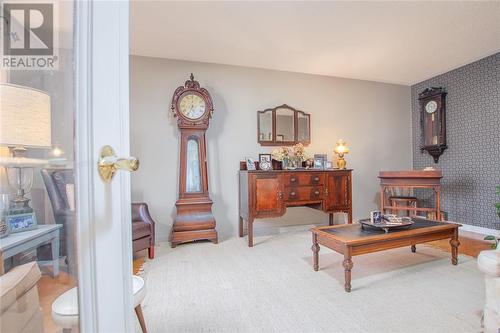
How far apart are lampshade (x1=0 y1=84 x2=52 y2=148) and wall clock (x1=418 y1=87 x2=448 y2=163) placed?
499 centimetres

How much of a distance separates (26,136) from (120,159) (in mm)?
447

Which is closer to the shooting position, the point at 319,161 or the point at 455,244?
the point at 455,244

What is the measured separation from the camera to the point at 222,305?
1.73 meters

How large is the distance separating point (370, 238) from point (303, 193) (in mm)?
1363

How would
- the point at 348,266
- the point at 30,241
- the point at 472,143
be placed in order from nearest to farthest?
the point at 30,241 → the point at 348,266 → the point at 472,143

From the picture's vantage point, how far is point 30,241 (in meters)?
0.76

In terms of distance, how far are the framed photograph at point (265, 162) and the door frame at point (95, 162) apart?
298 centimetres

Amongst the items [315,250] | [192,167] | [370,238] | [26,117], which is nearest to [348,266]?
[370,238]

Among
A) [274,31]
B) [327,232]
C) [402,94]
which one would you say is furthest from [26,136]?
[402,94]

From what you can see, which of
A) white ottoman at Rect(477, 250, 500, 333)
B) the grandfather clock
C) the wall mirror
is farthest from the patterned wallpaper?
the grandfather clock

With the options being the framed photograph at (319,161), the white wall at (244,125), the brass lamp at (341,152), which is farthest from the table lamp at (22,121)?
the brass lamp at (341,152)

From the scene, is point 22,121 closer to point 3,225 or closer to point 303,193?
point 3,225

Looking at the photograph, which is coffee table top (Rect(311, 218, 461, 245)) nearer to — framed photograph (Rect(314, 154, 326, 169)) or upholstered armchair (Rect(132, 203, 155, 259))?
framed photograph (Rect(314, 154, 326, 169))

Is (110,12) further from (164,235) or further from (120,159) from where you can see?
(164,235)
